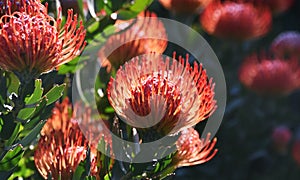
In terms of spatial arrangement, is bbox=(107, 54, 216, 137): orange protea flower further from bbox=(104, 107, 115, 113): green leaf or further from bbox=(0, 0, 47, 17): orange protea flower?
bbox=(104, 107, 115, 113): green leaf

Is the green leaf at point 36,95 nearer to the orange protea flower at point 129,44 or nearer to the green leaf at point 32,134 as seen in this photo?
the green leaf at point 32,134

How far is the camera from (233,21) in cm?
240

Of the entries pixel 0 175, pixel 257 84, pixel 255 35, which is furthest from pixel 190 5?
pixel 0 175

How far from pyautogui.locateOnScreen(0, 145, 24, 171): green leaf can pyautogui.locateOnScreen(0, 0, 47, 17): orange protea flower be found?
226 mm

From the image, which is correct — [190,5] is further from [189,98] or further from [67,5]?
[189,98]

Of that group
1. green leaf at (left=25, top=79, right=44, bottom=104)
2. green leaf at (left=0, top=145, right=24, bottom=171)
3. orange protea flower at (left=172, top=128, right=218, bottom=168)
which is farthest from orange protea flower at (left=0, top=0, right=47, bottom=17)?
orange protea flower at (left=172, top=128, right=218, bottom=168)

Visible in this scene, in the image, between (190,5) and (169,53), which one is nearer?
(169,53)

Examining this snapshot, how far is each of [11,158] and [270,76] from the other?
167 centimetres

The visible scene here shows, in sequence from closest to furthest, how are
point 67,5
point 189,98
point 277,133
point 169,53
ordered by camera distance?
point 189,98 < point 67,5 < point 169,53 < point 277,133

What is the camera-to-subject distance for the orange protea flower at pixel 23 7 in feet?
3.51

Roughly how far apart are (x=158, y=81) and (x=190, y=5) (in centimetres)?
109

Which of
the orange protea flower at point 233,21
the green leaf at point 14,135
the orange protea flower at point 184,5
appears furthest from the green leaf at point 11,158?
the orange protea flower at point 233,21

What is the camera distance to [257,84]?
2.65 metres

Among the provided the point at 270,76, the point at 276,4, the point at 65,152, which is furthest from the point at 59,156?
the point at 276,4
